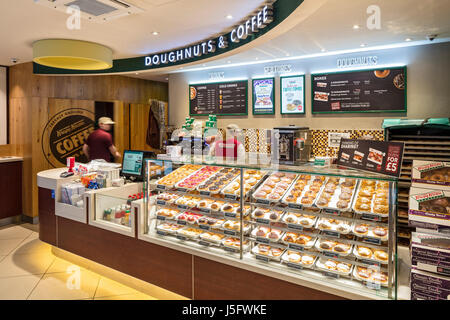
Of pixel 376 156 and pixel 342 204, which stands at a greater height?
pixel 376 156

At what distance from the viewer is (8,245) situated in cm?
457

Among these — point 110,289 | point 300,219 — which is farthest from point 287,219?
point 110,289

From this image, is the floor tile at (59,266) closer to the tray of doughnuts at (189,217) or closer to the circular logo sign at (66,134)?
the tray of doughnuts at (189,217)

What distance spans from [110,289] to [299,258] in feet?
6.73

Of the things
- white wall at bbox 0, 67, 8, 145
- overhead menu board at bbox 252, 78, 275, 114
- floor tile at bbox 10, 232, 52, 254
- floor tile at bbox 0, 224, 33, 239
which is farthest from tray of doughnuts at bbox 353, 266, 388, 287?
white wall at bbox 0, 67, 8, 145

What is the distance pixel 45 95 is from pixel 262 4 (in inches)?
193

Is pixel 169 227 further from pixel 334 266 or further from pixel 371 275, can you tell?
pixel 371 275

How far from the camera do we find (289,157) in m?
3.15

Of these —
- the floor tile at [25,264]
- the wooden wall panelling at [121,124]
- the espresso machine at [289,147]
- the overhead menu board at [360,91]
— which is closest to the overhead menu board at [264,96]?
the overhead menu board at [360,91]

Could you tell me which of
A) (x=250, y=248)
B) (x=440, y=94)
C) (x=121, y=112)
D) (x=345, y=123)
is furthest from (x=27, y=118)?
(x=440, y=94)

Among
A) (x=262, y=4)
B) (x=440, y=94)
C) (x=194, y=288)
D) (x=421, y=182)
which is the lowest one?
(x=194, y=288)

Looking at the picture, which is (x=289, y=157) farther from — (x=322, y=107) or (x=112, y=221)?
(x=322, y=107)

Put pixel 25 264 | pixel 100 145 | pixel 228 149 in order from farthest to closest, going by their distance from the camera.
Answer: pixel 100 145, pixel 228 149, pixel 25 264

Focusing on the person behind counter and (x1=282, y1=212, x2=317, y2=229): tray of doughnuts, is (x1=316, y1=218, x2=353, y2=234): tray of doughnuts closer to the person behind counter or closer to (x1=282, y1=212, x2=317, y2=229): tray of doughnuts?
(x1=282, y1=212, x2=317, y2=229): tray of doughnuts
